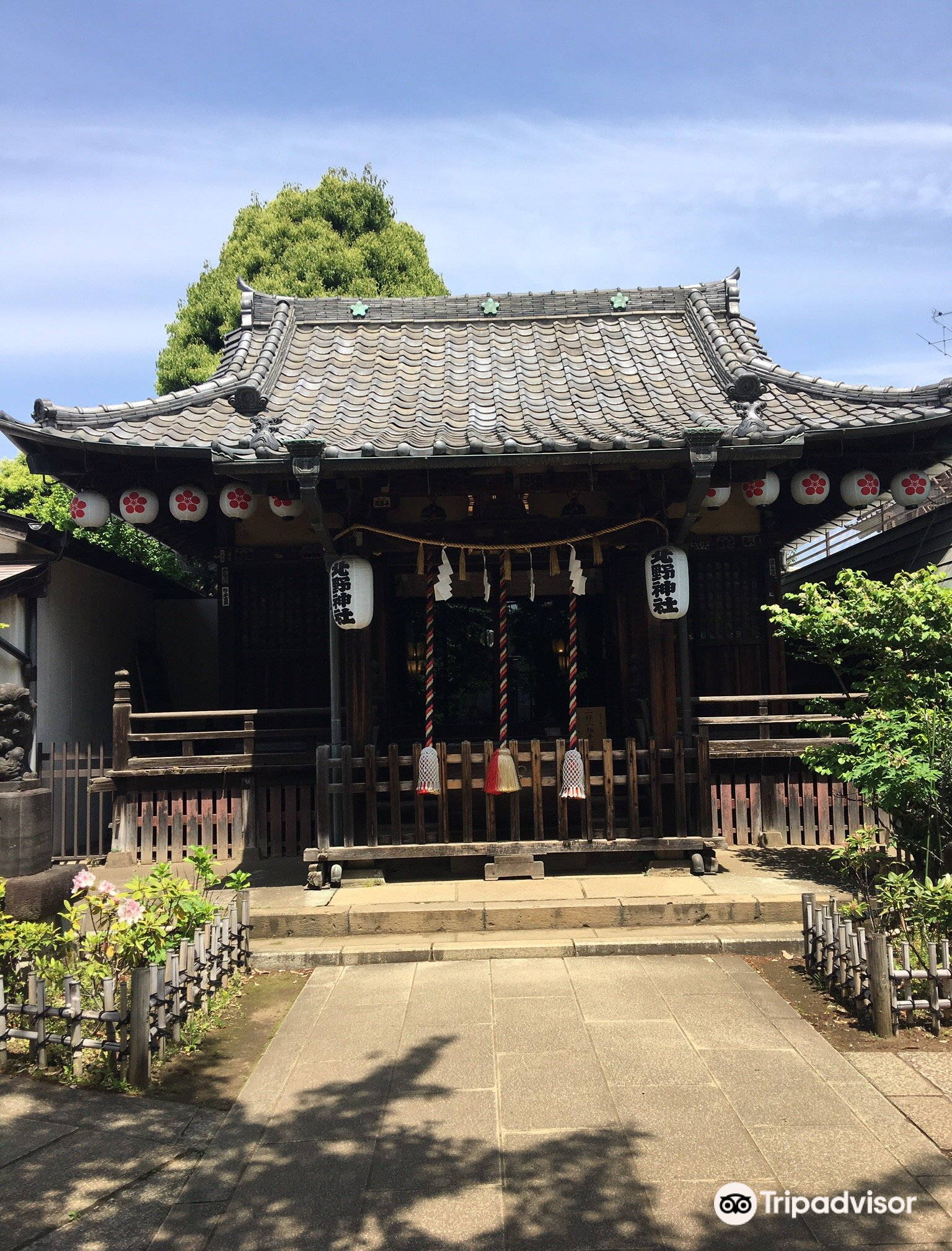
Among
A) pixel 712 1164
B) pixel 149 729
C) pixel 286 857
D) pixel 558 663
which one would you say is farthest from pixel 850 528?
pixel 712 1164

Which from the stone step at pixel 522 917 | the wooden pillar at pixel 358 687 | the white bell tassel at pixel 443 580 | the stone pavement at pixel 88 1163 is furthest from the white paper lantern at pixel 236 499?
the stone pavement at pixel 88 1163

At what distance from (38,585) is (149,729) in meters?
3.64

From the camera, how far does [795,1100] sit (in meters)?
4.63

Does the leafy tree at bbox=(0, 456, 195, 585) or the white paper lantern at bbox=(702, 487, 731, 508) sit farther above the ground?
the leafy tree at bbox=(0, 456, 195, 585)

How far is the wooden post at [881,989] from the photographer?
5.38 metres

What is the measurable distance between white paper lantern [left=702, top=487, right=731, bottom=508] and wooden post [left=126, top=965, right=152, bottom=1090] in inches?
265

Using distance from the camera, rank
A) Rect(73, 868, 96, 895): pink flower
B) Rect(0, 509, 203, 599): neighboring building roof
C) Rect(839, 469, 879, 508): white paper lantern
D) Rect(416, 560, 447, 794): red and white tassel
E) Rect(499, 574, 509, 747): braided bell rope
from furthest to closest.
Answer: Rect(0, 509, 203, 599): neighboring building roof < Rect(839, 469, 879, 508): white paper lantern < Rect(499, 574, 509, 747): braided bell rope < Rect(416, 560, 447, 794): red and white tassel < Rect(73, 868, 96, 895): pink flower

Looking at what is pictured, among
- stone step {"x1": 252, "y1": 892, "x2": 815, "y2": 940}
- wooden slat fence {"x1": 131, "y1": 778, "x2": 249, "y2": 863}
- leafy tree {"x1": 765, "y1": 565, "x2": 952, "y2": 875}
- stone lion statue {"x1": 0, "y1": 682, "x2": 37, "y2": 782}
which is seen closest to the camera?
leafy tree {"x1": 765, "y1": 565, "x2": 952, "y2": 875}

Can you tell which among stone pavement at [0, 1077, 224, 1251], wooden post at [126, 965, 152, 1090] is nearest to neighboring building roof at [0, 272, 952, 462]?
wooden post at [126, 965, 152, 1090]

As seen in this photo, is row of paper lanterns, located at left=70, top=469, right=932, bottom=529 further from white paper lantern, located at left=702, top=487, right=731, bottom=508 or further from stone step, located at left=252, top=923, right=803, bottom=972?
stone step, located at left=252, top=923, right=803, bottom=972

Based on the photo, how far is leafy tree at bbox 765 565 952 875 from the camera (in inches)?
259

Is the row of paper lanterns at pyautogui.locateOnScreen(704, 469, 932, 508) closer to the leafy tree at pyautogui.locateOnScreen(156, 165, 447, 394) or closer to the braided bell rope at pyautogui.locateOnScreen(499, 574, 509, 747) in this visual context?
the braided bell rope at pyautogui.locateOnScreen(499, 574, 509, 747)

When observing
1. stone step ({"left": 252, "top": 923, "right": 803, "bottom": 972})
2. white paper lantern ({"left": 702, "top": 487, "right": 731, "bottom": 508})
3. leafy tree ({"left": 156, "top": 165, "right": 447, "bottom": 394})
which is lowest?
stone step ({"left": 252, "top": 923, "right": 803, "bottom": 972})

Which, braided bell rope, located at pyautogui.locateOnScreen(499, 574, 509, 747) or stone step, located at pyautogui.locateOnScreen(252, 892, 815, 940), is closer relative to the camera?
stone step, located at pyautogui.locateOnScreen(252, 892, 815, 940)
